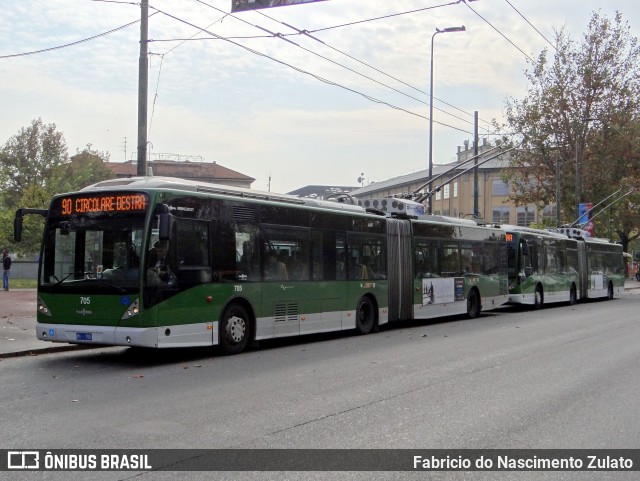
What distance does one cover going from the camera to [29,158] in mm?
71125

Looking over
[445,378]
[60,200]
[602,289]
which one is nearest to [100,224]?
[60,200]

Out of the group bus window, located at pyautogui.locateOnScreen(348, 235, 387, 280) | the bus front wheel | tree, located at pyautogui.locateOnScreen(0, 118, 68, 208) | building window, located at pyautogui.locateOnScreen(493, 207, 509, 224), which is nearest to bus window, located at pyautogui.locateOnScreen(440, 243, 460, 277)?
bus window, located at pyautogui.locateOnScreen(348, 235, 387, 280)

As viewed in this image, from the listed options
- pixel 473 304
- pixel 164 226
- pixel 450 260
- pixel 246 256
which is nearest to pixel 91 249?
pixel 164 226

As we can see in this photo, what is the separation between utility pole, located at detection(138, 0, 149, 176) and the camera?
15.6m

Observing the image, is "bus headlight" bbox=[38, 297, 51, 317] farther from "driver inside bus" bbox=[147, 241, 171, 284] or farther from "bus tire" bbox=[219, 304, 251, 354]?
"bus tire" bbox=[219, 304, 251, 354]

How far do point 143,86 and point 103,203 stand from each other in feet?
15.1

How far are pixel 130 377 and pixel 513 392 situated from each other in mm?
5381

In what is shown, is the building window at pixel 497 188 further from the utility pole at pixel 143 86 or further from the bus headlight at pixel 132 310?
the bus headlight at pixel 132 310

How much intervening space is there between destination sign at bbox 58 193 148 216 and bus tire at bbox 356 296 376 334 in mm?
7100

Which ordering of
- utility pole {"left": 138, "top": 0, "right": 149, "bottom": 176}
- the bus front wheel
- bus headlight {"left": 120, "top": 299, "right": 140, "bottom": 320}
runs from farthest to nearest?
the bus front wheel → utility pole {"left": 138, "top": 0, "right": 149, "bottom": 176} → bus headlight {"left": 120, "top": 299, "right": 140, "bottom": 320}

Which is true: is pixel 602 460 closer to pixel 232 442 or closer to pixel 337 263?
pixel 232 442

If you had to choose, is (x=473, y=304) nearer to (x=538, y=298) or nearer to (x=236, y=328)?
(x=538, y=298)

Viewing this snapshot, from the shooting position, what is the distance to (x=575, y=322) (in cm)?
2136

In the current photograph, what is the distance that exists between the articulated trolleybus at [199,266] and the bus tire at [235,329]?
25 millimetres
